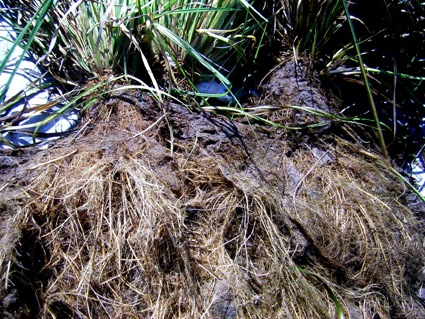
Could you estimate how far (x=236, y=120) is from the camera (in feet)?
4.29

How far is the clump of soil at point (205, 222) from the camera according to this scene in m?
0.95

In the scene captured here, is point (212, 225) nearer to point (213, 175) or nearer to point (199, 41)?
point (213, 175)

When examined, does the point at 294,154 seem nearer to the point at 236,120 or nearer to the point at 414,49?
the point at 236,120

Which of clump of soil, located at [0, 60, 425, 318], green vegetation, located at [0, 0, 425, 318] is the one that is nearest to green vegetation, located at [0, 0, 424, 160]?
green vegetation, located at [0, 0, 425, 318]

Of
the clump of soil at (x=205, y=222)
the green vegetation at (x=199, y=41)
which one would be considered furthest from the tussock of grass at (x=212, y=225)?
the green vegetation at (x=199, y=41)

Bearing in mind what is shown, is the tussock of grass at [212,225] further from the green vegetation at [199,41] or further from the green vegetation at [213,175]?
the green vegetation at [199,41]

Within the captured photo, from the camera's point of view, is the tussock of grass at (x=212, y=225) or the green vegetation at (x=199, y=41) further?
the green vegetation at (x=199, y=41)

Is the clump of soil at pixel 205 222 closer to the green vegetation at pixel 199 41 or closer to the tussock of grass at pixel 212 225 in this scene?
the tussock of grass at pixel 212 225

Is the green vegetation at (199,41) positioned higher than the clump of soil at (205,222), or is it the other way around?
the green vegetation at (199,41)

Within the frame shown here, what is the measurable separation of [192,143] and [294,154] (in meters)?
0.44

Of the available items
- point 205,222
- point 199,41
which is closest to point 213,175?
point 205,222

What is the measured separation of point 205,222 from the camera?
107cm

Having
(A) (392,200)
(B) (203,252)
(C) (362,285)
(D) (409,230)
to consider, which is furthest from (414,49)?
(B) (203,252)

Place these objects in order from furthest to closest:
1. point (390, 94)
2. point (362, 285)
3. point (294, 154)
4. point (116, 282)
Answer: point (390, 94), point (294, 154), point (362, 285), point (116, 282)
